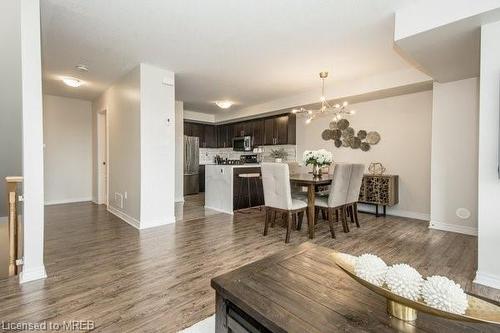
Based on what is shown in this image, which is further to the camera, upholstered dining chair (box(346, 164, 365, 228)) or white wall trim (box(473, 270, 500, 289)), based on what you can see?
upholstered dining chair (box(346, 164, 365, 228))

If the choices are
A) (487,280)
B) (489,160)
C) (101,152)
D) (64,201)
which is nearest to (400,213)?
(487,280)

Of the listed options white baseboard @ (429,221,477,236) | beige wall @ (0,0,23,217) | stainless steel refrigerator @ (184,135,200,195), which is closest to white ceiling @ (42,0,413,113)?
beige wall @ (0,0,23,217)

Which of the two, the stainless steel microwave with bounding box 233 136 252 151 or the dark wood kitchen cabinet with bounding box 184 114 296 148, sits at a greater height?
the dark wood kitchen cabinet with bounding box 184 114 296 148

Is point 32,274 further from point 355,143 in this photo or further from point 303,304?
point 355,143

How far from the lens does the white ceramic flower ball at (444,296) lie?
0.71 metres

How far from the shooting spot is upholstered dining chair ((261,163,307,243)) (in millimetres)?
3186

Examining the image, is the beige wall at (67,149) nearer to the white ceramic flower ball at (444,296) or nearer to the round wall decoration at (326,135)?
the round wall decoration at (326,135)

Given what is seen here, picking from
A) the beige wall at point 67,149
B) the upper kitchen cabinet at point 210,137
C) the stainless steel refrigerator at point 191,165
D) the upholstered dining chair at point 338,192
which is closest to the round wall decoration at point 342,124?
the upholstered dining chair at point 338,192

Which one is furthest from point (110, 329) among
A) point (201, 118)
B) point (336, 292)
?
point (201, 118)

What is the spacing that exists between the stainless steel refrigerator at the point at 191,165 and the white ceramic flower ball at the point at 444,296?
21.5 ft

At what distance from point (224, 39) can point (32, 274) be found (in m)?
3.02

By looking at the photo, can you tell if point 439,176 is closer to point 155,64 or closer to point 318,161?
point 318,161

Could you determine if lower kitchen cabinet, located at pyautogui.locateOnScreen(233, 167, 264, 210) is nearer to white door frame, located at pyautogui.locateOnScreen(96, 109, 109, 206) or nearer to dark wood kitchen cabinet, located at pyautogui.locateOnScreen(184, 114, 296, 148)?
dark wood kitchen cabinet, located at pyautogui.locateOnScreen(184, 114, 296, 148)

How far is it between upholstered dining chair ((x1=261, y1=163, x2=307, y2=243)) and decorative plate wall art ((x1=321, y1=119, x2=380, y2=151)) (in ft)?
7.77
